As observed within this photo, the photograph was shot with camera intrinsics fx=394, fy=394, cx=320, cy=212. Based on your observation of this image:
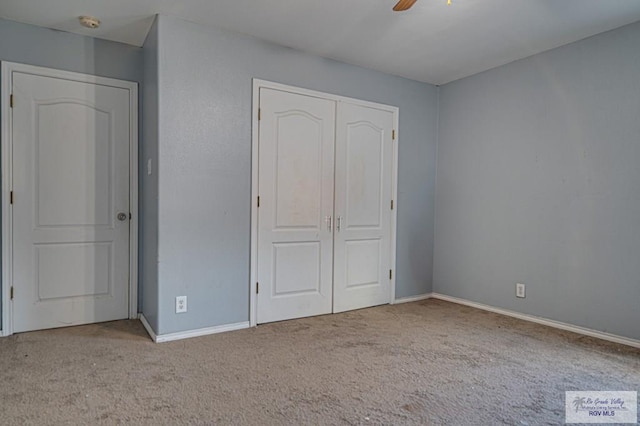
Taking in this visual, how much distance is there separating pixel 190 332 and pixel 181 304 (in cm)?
23

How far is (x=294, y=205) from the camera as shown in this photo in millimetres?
3480

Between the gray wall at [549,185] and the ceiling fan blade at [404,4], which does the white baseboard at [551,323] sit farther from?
the ceiling fan blade at [404,4]

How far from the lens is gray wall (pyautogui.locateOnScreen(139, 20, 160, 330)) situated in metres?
2.94

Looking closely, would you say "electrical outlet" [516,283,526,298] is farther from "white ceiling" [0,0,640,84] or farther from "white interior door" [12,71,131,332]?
"white interior door" [12,71,131,332]

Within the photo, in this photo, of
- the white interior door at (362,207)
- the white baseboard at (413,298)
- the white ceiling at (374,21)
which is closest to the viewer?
the white ceiling at (374,21)

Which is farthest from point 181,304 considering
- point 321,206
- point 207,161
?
point 321,206

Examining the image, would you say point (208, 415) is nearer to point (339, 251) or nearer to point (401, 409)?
point (401, 409)

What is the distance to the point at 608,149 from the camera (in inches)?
120

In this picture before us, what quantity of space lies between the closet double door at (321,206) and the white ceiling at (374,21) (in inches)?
Result: 21.7

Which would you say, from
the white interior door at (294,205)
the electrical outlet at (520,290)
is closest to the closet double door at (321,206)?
the white interior door at (294,205)

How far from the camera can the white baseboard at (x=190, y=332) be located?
2.89m

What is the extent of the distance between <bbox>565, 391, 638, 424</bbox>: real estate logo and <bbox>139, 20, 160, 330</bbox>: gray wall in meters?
2.66

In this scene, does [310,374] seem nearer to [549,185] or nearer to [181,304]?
[181,304]

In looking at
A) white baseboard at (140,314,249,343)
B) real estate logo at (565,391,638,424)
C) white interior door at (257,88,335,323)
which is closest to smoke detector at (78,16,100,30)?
white interior door at (257,88,335,323)
